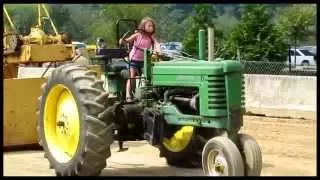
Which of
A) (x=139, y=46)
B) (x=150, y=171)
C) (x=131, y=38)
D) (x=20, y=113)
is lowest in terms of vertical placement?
(x=150, y=171)

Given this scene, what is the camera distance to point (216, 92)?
7.13 metres

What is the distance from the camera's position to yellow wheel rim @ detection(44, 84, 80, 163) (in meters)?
7.81

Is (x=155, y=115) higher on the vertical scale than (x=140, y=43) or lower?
lower

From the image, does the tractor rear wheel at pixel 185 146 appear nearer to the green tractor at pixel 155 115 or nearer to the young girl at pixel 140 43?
the green tractor at pixel 155 115

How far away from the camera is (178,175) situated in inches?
316

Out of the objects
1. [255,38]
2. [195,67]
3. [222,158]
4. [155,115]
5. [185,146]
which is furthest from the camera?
[255,38]

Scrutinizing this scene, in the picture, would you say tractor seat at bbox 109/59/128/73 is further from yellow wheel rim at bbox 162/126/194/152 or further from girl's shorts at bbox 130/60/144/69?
yellow wheel rim at bbox 162/126/194/152

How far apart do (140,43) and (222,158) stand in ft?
7.13

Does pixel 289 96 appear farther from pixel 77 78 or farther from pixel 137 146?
pixel 77 78

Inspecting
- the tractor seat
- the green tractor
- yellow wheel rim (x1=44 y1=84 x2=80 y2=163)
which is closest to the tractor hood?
the green tractor

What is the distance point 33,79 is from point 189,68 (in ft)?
11.5

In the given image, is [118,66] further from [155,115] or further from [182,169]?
[182,169]

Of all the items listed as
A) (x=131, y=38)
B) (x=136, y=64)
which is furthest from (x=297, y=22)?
(x=136, y=64)

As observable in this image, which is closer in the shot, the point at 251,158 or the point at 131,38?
the point at 251,158
